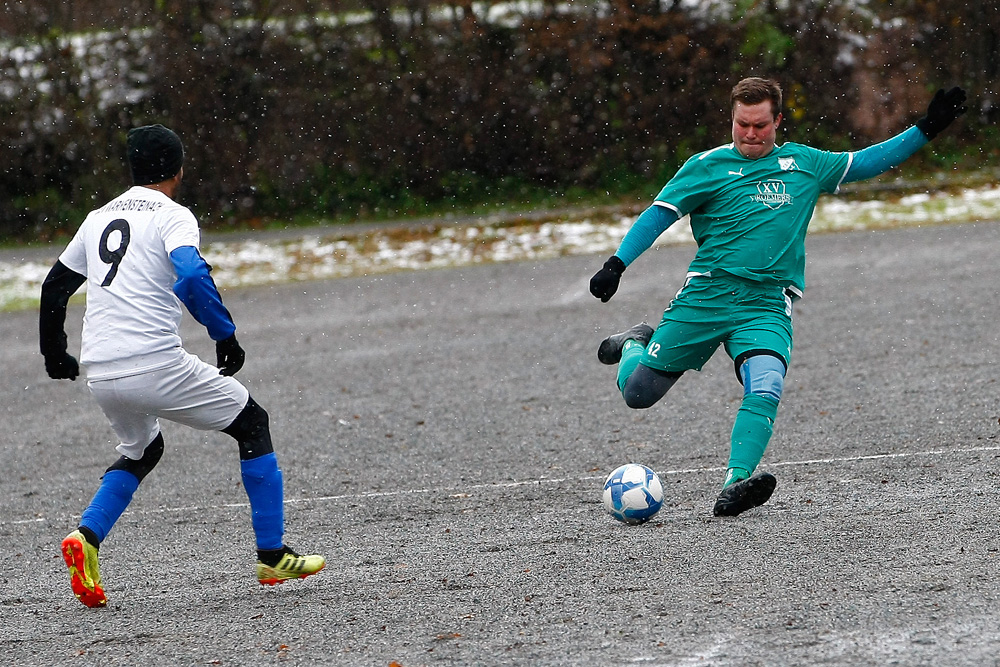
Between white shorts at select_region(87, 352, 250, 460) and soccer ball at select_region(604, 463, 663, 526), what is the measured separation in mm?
1699

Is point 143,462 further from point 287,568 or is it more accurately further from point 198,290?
point 198,290

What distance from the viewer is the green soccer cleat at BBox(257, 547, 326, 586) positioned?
527cm

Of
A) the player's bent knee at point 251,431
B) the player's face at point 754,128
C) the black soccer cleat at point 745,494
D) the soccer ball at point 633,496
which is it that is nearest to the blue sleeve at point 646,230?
the player's face at point 754,128

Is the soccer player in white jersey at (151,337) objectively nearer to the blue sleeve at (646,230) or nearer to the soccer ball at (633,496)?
the soccer ball at (633,496)

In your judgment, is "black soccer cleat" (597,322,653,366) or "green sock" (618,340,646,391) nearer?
"green sock" (618,340,646,391)

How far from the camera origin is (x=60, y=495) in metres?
7.62

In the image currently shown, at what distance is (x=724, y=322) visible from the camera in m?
5.96

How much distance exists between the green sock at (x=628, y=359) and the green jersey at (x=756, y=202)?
67 cm

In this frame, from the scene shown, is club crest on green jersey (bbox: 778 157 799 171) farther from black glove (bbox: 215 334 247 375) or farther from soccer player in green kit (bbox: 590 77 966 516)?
black glove (bbox: 215 334 247 375)

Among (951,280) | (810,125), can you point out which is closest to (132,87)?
(810,125)

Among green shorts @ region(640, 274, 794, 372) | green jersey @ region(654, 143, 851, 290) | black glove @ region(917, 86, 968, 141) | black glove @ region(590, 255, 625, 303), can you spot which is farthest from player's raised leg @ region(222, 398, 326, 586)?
black glove @ region(917, 86, 968, 141)

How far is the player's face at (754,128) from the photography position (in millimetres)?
5777

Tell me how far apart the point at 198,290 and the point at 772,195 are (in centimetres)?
260

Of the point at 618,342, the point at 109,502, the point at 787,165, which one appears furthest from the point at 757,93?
the point at 109,502
